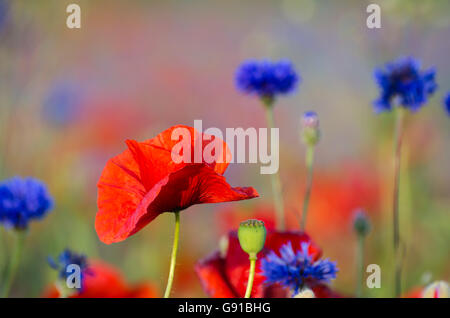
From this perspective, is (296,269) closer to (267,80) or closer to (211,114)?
(267,80)

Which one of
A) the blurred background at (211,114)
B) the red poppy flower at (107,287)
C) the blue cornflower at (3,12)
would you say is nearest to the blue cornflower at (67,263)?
the red poppy flower at (107,287)

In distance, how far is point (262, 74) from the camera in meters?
0.53

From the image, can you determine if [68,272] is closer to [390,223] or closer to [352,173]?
[390,223]

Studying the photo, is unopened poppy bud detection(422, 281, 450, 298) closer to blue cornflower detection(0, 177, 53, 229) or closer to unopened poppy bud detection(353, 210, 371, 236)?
unopened poppy bud detection(353, 210, 371, 236)

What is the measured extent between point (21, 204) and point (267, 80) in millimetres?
232

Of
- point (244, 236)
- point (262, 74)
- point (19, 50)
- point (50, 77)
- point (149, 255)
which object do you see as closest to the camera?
point (244, 236)

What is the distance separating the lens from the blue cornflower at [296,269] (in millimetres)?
341

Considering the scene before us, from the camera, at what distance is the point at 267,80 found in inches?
20.8

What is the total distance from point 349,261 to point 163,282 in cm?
26

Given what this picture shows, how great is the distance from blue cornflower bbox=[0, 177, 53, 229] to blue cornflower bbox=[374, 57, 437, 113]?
265 mm

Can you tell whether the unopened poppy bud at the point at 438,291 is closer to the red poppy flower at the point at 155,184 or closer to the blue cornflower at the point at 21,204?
the red poppy flower at the point at 155,184

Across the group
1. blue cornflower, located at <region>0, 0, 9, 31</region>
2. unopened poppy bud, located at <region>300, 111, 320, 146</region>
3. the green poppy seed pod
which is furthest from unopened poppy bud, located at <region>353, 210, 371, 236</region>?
blue cornflower, located at <region>0, 0, 9, 31</region>

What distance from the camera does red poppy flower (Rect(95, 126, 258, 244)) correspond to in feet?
0.99
